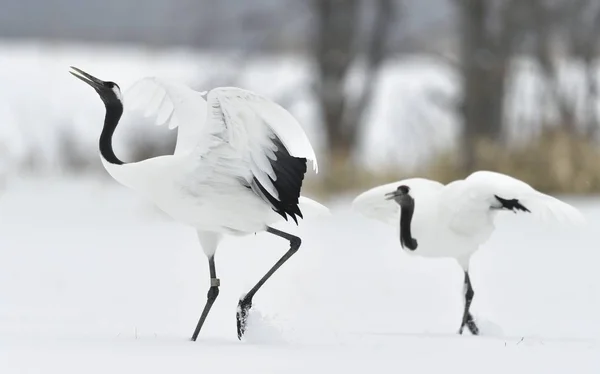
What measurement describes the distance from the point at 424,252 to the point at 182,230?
5.11m

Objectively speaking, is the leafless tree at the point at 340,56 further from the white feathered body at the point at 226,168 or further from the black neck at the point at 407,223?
the white feathered body at the point at 226,168

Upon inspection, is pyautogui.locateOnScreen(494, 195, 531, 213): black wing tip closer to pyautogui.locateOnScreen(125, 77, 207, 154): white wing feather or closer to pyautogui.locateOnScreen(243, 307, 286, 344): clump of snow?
pyautogui.locateOnScreen(243, 307, 286, 344): clump of snow

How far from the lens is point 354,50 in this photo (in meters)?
14.2

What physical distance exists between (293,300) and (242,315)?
176 cm

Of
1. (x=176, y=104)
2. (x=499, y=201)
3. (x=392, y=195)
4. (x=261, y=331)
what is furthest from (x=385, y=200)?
(x=261, y=331)

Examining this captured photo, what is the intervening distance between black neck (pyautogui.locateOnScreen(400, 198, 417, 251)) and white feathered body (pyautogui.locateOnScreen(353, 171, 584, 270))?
3 centimetres

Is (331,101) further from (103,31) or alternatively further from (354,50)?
(103,31)

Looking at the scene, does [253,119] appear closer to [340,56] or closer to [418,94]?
[340,56]

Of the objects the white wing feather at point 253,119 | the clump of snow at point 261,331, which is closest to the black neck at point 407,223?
the clump of snow at point 261,331

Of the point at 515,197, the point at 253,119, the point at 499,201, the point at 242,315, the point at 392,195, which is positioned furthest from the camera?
the point at 392,195

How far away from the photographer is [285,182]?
510 centimetres

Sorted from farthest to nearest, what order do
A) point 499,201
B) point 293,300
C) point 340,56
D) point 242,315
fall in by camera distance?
point 340,56
point 293,300
point 499,201
point 242,315

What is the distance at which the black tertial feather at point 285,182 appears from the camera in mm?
5074

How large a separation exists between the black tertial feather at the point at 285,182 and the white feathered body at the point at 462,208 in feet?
3.86
